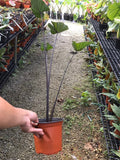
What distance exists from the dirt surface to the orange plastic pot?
0.69 meters

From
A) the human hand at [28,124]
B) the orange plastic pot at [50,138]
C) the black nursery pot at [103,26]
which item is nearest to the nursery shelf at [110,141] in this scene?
the orange plastic pot at [50,138]

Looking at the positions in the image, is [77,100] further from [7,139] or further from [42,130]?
[42,130]

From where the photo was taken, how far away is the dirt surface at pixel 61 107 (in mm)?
1858

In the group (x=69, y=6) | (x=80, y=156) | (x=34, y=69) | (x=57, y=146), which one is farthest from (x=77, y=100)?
(x=69, y=6)

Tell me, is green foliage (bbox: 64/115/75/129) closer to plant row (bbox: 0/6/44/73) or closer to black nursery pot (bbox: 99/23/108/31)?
plant row (bbox: 0/6/44/73)

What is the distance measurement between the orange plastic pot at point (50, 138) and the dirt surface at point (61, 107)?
69 cm

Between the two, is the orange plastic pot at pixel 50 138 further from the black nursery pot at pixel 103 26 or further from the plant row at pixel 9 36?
the black nursery pot at pixel 103 26

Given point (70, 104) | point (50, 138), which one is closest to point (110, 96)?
point (70, 104)

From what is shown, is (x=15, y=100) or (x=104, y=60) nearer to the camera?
(x=15, y=100)

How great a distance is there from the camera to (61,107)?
256 cm

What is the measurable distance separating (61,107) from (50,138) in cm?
145

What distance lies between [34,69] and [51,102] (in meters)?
1.16

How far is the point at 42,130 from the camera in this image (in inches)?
41.5

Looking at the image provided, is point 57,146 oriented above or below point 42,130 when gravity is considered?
below
